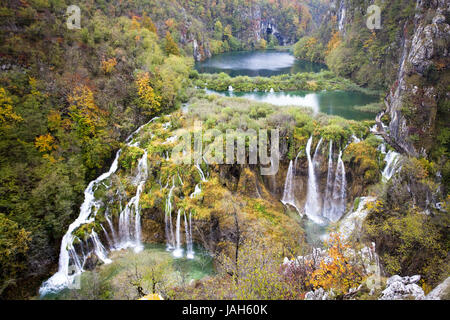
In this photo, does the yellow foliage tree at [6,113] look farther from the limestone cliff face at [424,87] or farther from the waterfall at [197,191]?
the limestone cliff face at [424,87]

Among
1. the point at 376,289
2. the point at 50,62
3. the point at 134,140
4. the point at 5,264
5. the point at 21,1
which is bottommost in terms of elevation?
the point at 5,264

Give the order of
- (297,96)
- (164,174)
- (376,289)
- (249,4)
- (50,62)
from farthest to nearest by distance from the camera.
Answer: (249,4) → (297,96) → (50,62) → (164,174) → (376,289)

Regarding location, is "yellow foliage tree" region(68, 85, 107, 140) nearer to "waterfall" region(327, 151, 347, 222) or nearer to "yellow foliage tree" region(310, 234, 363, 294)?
"yellow foliage tree" region(310, 234, 363, 294)

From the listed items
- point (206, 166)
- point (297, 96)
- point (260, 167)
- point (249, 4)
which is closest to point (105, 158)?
point (206, 166)

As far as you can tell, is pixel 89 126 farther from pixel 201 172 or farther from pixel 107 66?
pixel 201 172

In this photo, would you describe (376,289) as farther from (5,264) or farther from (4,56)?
(4,56)

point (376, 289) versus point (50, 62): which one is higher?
point (50, 62)
